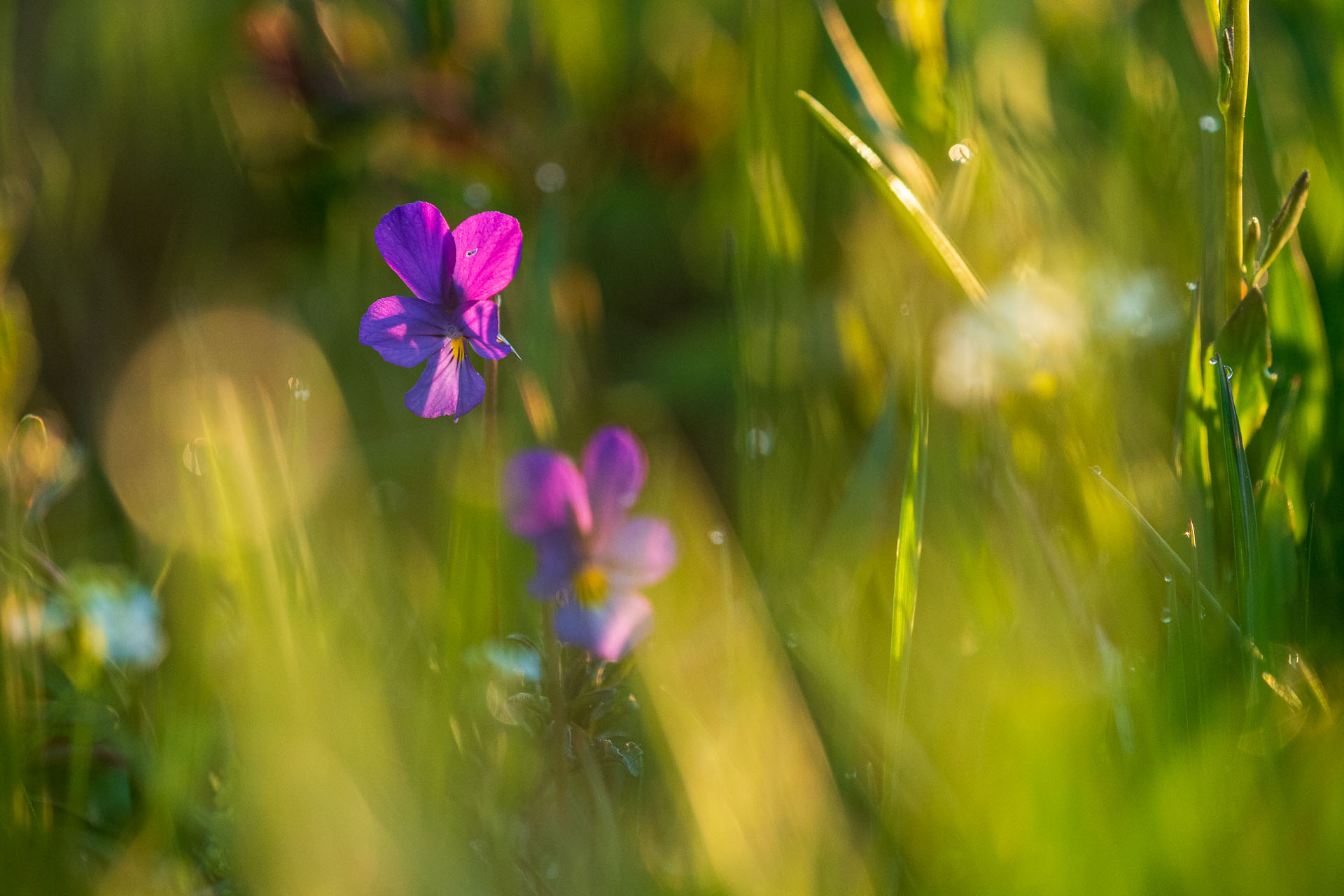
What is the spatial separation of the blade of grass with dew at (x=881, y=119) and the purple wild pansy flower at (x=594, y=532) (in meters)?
0.34

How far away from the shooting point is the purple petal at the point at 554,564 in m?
0.60

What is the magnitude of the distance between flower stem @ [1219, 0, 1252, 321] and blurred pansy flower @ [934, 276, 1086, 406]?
14cm

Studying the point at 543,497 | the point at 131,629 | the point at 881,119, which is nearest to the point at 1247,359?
the point at 881,119

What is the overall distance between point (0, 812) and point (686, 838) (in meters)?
0.35

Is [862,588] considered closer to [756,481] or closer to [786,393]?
→ [756,481]

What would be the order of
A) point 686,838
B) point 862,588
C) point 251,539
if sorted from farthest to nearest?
point 862,588, point 251,539, point 686,838

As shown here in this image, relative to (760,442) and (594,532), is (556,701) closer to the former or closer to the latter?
(594,532)

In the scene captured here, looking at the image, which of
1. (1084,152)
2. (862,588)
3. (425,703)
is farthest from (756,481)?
(1084,152)

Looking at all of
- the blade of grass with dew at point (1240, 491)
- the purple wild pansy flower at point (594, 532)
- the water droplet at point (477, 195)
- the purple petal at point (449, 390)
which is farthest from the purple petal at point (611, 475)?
the water droplet at point (477, 195)

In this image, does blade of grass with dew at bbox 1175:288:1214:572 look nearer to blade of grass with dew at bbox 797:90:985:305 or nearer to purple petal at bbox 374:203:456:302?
blade of grass with dew at bbox 797:90:985:305

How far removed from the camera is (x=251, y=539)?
615 millimetres

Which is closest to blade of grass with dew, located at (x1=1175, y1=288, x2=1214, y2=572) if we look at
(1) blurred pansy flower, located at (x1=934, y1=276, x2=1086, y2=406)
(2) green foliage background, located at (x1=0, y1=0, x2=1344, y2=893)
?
(2) green foliage background, located at (x1=0, y1=0, x2=1344, y2=893)

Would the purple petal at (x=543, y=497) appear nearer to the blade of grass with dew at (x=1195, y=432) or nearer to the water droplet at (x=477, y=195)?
the blade of grass with dew at (x=1195, y=432)

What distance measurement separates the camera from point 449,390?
1.85 ft
